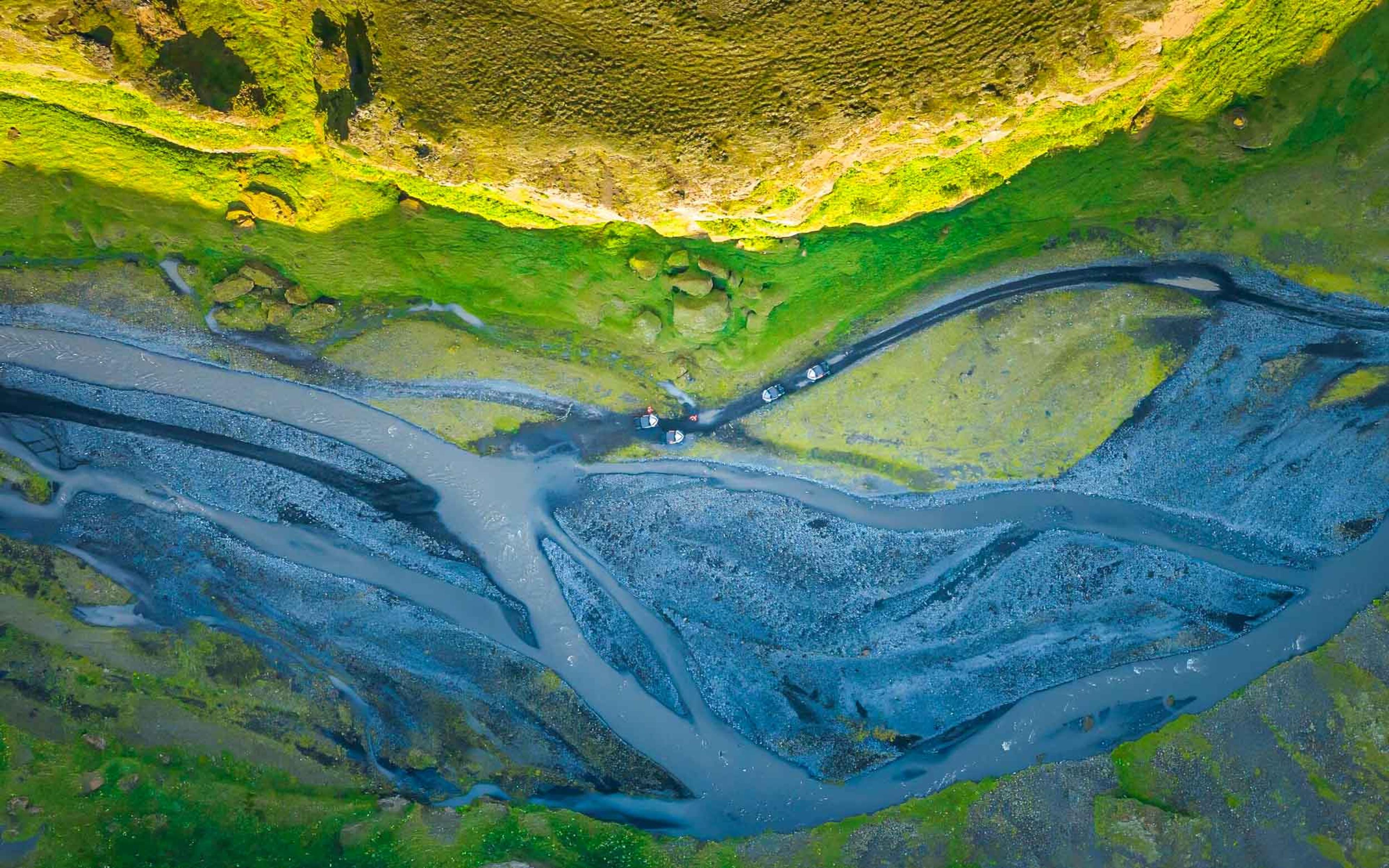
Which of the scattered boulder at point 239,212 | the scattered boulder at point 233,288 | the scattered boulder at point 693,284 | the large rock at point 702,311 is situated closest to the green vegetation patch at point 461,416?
the scattered boulder at point 233,288

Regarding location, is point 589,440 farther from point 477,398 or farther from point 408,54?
point 408,54

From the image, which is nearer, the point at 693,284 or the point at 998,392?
the point at 693,284

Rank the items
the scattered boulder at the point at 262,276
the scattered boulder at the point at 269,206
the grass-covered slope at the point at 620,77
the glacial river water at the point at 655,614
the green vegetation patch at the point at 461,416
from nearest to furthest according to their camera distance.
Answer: the grass-covered slope at the point at 620,77, the scattered boulder at the point at 269,206, the scattered boulder at the point at 262,276, the glacial river water at the point at 655,614, the green vegetation patch at the point at 461,416

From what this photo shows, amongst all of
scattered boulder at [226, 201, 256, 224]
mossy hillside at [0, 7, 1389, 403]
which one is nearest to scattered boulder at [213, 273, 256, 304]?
mossy hillside at [0, 7, 1389, 403]

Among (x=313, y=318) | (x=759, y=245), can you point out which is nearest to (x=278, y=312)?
(x=313, y=318)

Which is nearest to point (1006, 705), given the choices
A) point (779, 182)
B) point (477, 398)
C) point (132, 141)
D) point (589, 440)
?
point (589, 440)

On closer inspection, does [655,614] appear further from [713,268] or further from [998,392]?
[998,392]

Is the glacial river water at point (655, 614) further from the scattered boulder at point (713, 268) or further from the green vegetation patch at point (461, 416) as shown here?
the scattered boulder at point (713, 268)
